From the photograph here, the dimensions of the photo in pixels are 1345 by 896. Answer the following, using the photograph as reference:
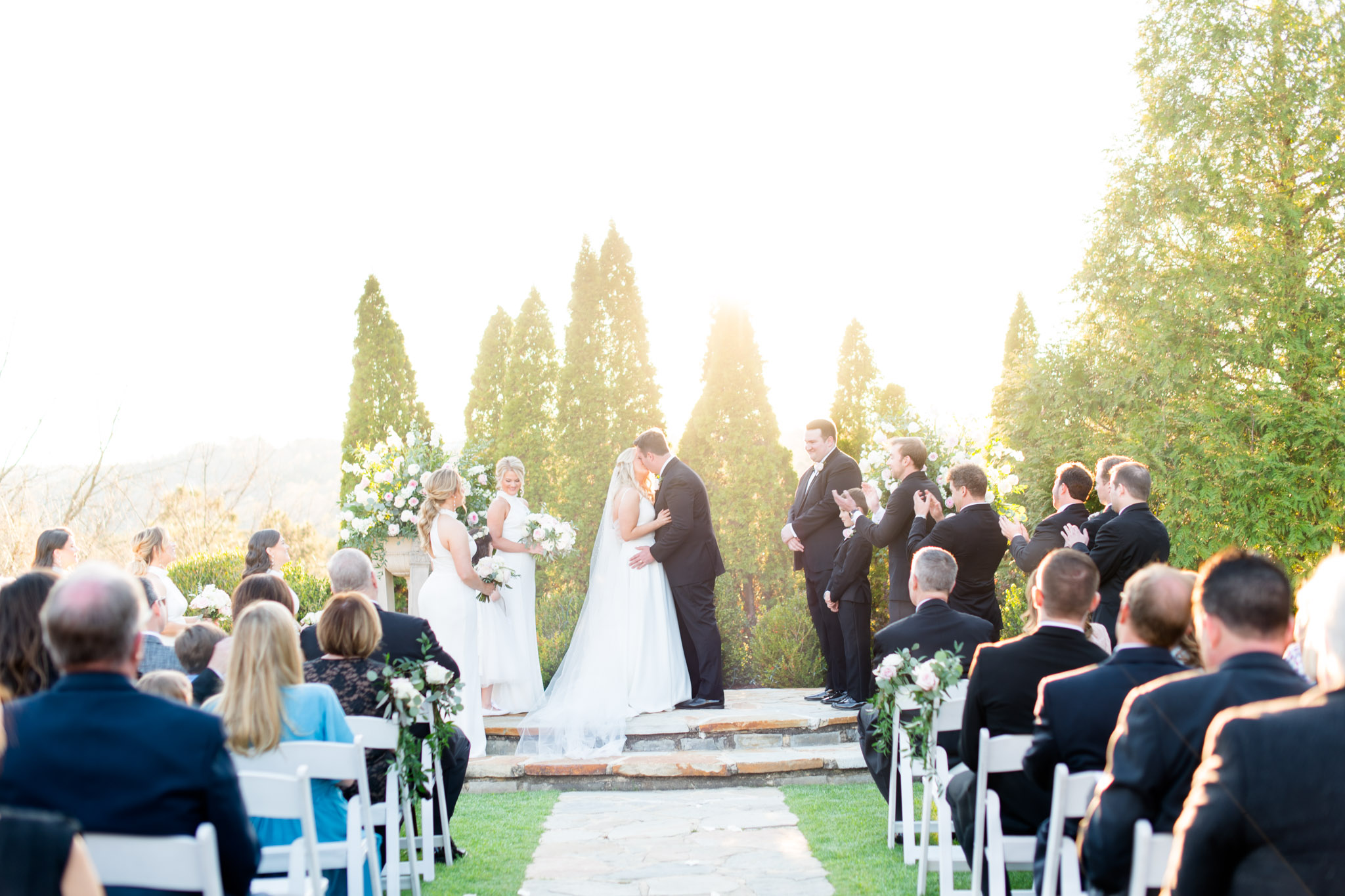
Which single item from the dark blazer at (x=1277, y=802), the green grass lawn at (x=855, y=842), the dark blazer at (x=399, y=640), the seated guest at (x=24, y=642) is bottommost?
the green grass lawn at (x=855, y=842)

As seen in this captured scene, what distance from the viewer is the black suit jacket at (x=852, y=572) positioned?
7.42m

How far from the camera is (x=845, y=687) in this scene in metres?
8.06

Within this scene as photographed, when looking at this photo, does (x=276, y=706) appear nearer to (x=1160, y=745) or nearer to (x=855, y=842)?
(x=1160, y=745)

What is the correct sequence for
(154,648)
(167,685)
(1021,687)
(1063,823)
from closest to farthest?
(1063,823), (167,685), (1021,687), (154,648)

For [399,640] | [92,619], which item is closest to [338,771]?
[92,619]

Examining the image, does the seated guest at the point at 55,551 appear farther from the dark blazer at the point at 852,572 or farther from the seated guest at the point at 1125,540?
the seated guest at the point at 1125,540

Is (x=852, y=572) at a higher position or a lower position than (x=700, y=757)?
higher

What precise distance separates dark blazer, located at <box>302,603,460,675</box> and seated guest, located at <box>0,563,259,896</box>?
2.41 m

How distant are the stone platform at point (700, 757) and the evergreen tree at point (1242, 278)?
803cm

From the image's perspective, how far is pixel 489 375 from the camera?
55.5 ft

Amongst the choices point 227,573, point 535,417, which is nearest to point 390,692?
point 227,573

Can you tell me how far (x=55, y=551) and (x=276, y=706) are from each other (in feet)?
9.97

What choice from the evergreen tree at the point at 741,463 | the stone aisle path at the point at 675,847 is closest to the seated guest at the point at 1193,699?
the stone aisle path at the point at 675,847

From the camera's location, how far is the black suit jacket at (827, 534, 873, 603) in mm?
7422
